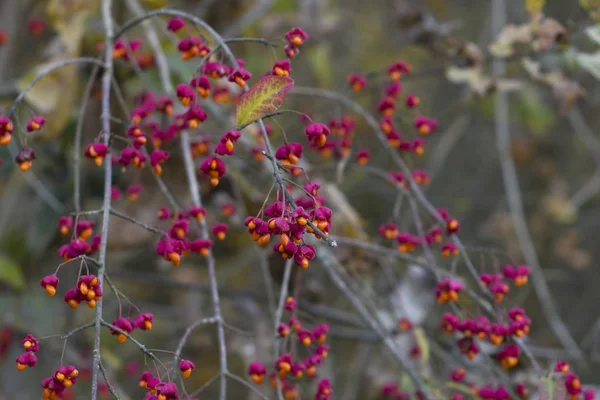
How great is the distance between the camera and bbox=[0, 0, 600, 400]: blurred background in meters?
1.74

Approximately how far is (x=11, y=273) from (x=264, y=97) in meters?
1.41

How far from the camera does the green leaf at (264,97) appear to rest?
0.86 meters

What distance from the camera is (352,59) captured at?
333 centimetres

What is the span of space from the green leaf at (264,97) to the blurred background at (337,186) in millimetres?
428

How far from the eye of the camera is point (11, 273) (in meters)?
1.98

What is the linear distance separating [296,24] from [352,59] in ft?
2.86

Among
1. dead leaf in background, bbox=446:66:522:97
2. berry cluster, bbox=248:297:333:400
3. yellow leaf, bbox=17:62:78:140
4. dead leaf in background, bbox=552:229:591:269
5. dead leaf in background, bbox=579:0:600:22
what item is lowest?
berry cluster, bbox=248:297:333:400

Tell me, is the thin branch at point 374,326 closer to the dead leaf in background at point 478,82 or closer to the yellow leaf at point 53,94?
the dead leaf in background at point 478,82

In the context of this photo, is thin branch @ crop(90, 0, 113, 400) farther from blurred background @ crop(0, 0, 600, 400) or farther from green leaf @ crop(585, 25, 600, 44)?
green leaf @ crop(585, 25, 600, 44)

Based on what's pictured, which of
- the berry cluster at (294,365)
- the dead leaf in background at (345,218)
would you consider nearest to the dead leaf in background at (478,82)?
the dead leaf in background at (345,218)

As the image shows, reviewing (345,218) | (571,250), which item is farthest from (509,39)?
(571,250)

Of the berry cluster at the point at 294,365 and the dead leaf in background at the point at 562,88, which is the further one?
the dead leaf in background at the point at 562,88

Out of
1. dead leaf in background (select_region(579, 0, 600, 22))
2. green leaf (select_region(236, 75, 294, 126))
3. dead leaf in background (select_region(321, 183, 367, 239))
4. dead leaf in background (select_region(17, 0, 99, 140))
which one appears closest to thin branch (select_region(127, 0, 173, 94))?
dead leaf in background (select_region(17, 0, 99, 140))

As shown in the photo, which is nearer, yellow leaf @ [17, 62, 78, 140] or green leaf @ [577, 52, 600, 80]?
green leaf @ [577, 52, 600, 80]
